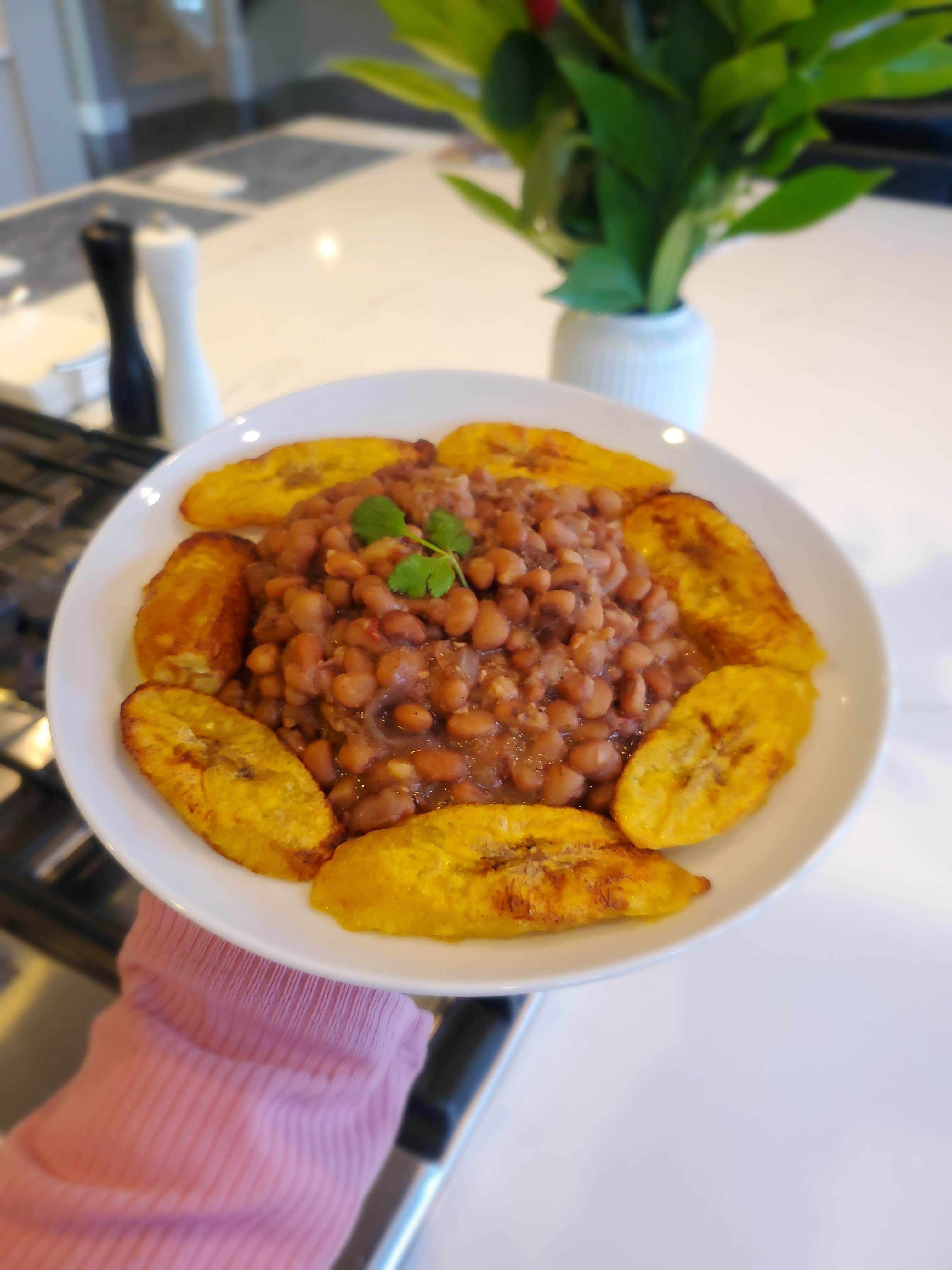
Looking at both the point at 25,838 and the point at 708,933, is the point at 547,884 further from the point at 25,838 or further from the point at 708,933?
the point at 25,838

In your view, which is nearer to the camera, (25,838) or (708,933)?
(708,933)

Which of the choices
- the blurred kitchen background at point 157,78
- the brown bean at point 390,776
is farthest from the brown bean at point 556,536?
the blurred kitchen background at point 157,78

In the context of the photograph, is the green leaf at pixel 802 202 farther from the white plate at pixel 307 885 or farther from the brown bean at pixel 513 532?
the brown bean at pixel 513 532

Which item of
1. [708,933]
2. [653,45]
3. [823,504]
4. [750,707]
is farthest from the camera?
[823,504]

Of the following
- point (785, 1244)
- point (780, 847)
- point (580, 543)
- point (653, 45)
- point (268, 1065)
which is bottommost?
point (785, 1244)

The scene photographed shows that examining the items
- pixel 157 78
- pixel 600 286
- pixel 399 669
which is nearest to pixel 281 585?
pixel 399 669

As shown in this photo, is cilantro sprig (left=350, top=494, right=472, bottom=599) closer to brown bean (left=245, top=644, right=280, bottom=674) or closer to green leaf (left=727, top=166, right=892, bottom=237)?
brown bean (left=245, top=644, right=280, bottom=674)

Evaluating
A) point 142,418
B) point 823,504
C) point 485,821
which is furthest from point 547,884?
point 142,418
